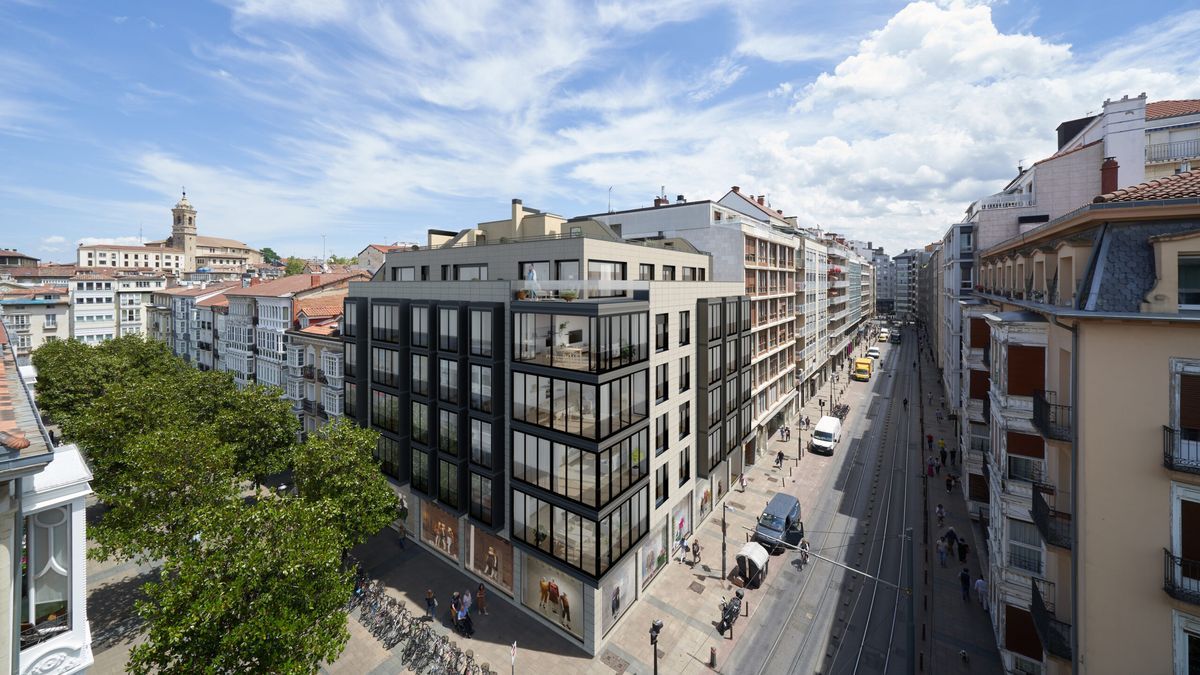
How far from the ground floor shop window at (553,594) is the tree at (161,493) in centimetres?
1522

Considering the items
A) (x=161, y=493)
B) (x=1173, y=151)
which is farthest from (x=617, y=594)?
(x=1173, y=151)

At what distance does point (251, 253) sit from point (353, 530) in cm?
21785

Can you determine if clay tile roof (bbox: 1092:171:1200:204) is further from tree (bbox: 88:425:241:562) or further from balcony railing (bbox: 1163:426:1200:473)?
tree (bbox: 88:425:241:562)

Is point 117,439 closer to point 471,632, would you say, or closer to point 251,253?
point 471,632

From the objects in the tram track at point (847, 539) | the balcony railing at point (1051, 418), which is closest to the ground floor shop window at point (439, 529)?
the tram track at point (847, 539)

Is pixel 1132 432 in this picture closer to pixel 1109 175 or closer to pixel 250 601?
pixel 1109 175

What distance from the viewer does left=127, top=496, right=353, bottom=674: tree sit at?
15023mm

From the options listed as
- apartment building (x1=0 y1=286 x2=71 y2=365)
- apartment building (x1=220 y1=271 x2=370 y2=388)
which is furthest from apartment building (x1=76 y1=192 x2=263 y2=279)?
apartment building (x1=220 y1=271 x2=370 y2=388)

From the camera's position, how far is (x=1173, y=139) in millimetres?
31625

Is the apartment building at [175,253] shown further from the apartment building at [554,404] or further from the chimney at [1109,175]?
the chimney at [1109,175]

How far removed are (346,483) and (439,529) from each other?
27.5ft

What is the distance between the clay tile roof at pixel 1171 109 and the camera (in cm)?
3147

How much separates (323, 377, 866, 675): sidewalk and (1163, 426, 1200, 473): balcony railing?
712 inches

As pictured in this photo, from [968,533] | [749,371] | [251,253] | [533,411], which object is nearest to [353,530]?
[533,411]
